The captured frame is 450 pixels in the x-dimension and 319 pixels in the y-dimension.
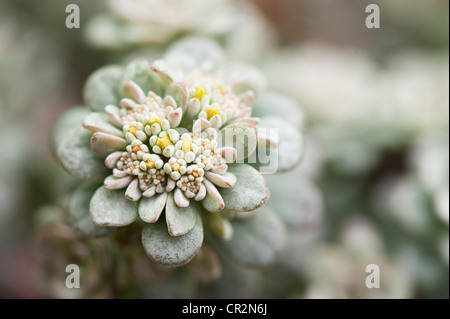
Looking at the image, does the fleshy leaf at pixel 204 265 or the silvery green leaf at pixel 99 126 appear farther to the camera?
the fleshy leaf at pixel 204 265

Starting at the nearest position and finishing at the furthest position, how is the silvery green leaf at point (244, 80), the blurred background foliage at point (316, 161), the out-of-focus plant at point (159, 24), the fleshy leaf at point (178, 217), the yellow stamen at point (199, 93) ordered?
the fleshy leaf at point (178, 217) < the yellow stamen at point (199, 93) < the silvery green leaf at point (244, 80) < the blurred background foliage at point (316, 161) < the out-of-focus plant at point (159, 24)

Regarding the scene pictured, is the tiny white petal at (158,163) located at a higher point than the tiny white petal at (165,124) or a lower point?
lower

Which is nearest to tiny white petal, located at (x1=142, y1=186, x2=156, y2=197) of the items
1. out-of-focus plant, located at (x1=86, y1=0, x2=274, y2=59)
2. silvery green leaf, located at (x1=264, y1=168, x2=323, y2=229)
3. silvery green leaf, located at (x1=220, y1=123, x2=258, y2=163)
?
silvery green leaf, located at (x1=220, y1=123, x2=258, y2=163)

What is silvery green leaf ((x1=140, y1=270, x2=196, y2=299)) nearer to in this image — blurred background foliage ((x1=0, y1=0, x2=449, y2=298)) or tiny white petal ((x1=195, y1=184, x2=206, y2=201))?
blurred background foliage ((x1=0, y1=0, x2=449, y2=298))

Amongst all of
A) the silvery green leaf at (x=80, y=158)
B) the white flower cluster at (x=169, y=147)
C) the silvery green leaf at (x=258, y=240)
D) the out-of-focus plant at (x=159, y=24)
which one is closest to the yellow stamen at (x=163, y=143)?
the white flower cluster at (x=169, y=147)

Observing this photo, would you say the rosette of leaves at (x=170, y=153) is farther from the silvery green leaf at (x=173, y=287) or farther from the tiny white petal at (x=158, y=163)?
the silvery green leaf at (x=173, y=287)

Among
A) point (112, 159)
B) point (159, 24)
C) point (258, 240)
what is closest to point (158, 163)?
point (112, 159)
